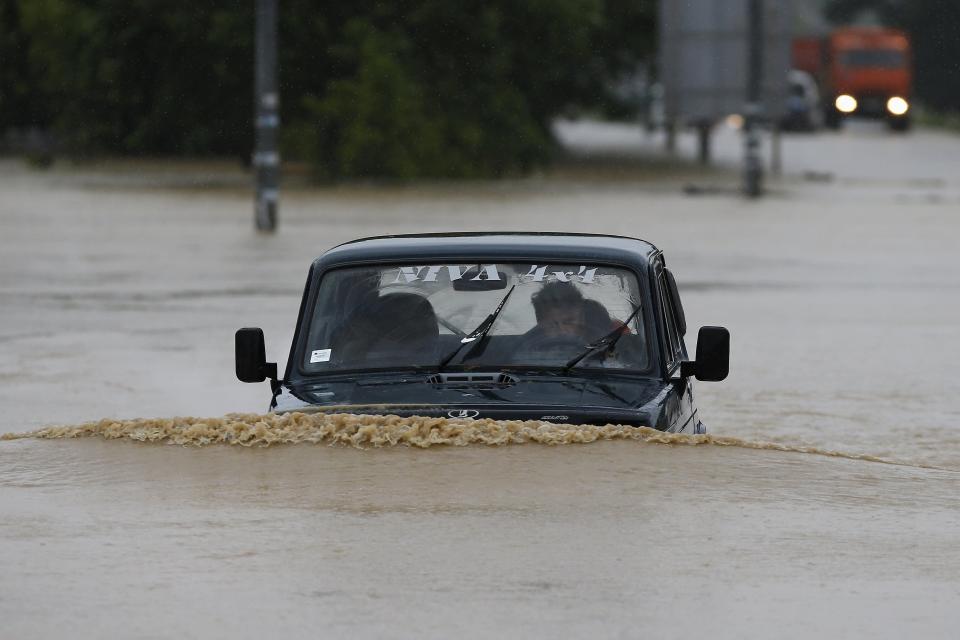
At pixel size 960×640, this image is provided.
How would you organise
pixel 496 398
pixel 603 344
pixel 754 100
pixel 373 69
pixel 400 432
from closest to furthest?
pixel 400 432 < pixel 496 398 < pixel 603 344 < pixel 754 100 < pixel 373 69

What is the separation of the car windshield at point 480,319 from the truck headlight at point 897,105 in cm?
6810

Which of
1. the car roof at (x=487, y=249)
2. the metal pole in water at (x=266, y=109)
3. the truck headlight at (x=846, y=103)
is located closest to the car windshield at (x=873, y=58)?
the truck headlight at (x=846, y=103)

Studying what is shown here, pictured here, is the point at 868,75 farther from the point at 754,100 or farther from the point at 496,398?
the point at 496,398

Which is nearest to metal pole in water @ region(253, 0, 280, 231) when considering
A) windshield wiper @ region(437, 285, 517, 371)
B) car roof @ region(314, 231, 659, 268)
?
car roof @ region(314, 231, 659, 268)

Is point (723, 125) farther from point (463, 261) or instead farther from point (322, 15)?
point (463, 261)

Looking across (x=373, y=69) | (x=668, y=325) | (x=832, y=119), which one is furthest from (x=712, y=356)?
(x=832, y=119)

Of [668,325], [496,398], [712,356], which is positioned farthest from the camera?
[668,325]

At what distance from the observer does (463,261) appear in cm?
778

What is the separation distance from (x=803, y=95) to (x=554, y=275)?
66493 millimetres

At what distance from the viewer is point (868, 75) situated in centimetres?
7406

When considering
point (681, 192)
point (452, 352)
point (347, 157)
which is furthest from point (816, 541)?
point (347, 157)

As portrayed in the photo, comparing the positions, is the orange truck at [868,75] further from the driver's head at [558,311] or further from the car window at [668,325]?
the driver's head at [558,311]

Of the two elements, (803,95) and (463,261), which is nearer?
(463,261)

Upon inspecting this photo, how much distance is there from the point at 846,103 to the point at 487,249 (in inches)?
2730
